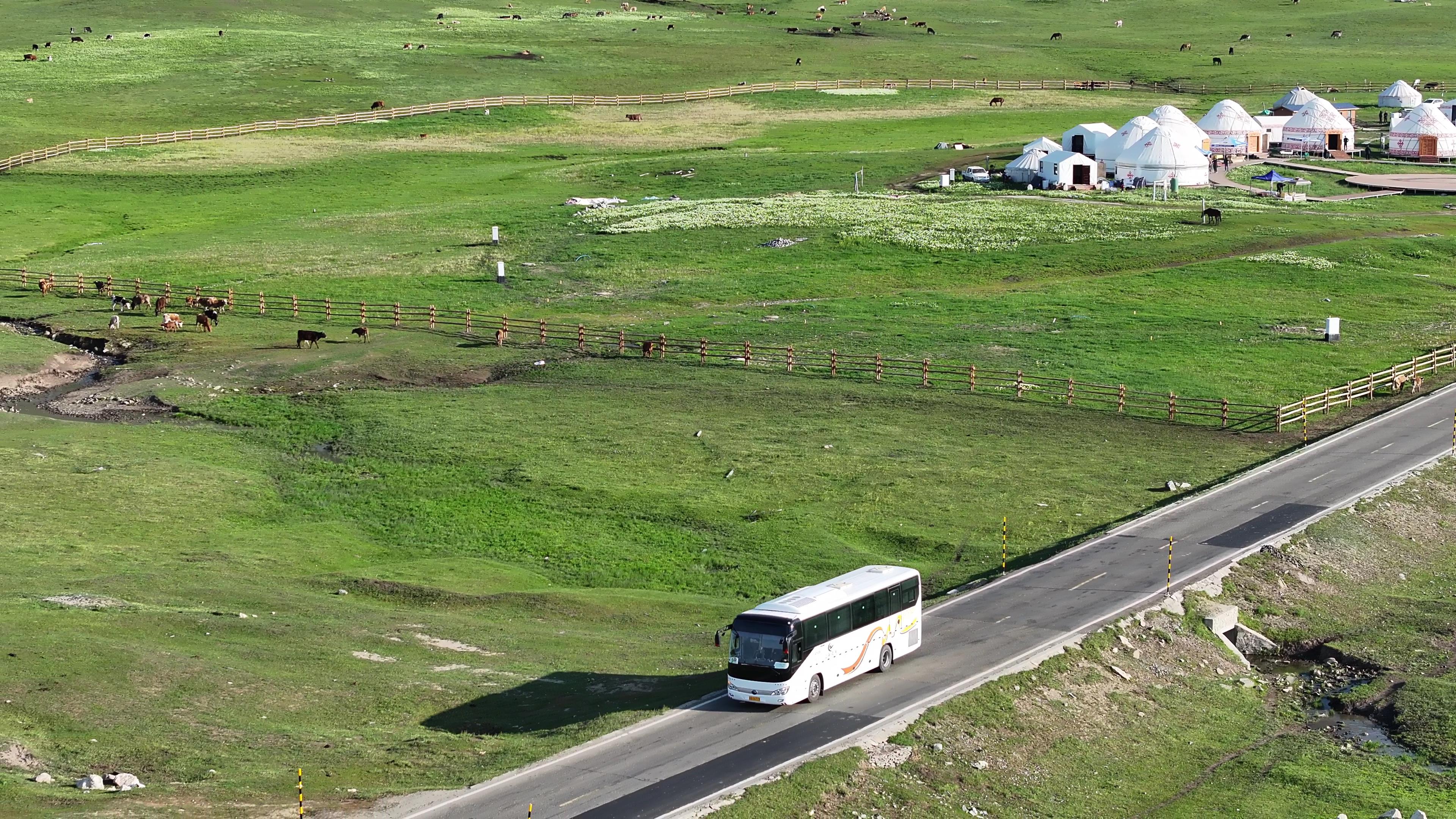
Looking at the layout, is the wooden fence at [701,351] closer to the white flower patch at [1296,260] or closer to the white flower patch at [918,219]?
the white flower patch at [918,219]

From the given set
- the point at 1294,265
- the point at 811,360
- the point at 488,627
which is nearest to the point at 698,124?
the point at 1294,265

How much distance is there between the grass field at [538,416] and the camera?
113 feet

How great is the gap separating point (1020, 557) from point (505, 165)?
287 ft

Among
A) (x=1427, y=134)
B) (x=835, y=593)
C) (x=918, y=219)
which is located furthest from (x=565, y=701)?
(x=1427, y=134)

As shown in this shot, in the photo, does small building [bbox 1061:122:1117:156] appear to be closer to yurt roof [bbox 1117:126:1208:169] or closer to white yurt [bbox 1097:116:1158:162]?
white yurt [bbox 1097:116:1158:162]

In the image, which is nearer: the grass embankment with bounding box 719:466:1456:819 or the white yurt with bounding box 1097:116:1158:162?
the grass embankment with bounding box 719:466:1456:819

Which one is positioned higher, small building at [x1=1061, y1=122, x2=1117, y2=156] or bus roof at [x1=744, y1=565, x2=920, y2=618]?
small building at [x1=1061, y1=122, x2=1117, y2=156]

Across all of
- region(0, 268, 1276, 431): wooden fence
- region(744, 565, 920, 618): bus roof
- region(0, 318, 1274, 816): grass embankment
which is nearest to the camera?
region(0, 318, 1274, 816): grass embankment

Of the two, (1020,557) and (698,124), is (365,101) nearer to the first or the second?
(698,124)

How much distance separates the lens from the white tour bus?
32.8m

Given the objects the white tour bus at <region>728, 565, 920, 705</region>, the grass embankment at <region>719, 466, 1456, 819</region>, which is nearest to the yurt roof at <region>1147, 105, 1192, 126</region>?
the grass embankment at <region>719, 466, 1456, 819</region>

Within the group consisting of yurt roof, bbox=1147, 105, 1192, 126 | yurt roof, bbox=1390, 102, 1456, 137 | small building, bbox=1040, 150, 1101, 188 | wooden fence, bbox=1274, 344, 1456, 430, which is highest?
yurt roof, bbox=1147, 105, 1192, 126

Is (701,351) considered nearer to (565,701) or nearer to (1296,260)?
(1296,260)

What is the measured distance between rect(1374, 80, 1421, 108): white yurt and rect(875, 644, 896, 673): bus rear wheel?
129922mm
